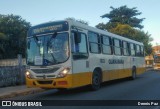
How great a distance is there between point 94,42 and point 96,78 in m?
1.80

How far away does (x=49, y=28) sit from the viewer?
14688mm

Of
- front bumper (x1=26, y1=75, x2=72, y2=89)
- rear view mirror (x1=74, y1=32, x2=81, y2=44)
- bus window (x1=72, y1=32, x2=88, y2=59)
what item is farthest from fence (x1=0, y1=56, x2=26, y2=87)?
rear view mirror (x1=74, y1=32, x2=81, y2=44)

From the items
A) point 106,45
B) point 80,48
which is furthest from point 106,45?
point 80,48

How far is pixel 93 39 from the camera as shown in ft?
54.4

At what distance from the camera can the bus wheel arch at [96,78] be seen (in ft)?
52.6

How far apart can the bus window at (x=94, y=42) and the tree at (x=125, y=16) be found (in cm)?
5472

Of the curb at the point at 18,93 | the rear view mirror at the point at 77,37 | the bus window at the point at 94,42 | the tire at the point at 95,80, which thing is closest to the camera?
the rear view mirror at the point at 77,37

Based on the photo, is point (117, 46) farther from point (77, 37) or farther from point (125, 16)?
point (125, 16)

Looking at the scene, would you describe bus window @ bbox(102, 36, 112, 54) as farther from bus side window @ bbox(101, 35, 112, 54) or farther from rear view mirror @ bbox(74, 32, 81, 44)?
rear view mirror @ bbox(74, 32, 81, 44)

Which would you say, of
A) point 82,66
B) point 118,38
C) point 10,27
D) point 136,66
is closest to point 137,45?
point 136,66

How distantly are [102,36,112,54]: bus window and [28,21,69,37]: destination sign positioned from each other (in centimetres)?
403

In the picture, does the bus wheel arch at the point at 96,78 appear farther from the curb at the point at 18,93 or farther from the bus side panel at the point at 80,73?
the curb at the point at 18,93

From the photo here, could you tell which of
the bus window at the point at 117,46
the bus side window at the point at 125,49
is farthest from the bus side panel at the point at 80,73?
the bus side window at the point at 125,49

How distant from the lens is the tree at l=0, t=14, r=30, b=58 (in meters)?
61.6
